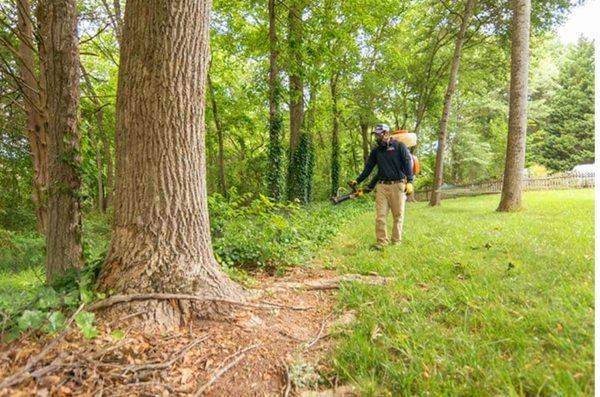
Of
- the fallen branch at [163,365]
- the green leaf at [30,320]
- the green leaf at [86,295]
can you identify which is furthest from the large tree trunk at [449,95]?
the green leaf at [30,320]

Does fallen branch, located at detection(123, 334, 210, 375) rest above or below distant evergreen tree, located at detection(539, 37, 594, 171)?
below

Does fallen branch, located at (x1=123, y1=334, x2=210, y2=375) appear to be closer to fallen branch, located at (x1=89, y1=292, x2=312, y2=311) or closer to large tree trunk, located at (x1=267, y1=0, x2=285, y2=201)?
fallen branch, located at (x1=89, y1=292, x2=312, y2=311)

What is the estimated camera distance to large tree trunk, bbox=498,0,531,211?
29.0 ft

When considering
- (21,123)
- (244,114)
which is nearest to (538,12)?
(244,114)

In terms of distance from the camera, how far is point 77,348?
1.99m

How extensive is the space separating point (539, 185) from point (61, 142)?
85.5 feet

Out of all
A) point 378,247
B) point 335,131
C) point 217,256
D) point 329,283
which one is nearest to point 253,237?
point 217,256

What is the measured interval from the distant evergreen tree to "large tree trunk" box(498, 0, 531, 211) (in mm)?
24679

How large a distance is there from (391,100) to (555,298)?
22.1 metres

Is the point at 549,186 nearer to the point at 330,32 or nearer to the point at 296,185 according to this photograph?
the point at 296,185

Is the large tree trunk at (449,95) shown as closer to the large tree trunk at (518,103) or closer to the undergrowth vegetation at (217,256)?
the large tree trunk at (518,103)

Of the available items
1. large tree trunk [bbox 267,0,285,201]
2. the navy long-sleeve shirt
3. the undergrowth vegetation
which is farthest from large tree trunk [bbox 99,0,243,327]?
large tree trunk [bbox 267,0,285,201]

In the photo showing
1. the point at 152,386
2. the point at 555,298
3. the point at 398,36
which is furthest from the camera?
the point at 398,36

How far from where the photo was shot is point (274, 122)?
12219 mm
